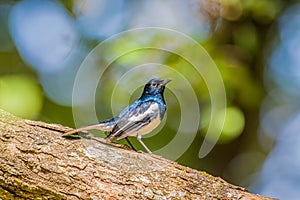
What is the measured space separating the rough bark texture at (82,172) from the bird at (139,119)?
8cm

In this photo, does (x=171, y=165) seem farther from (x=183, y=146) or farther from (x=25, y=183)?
(x=183, y=146)

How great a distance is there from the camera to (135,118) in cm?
224

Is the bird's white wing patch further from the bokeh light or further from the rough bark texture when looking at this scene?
the bokeh light

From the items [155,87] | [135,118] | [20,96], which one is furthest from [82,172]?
[20,96]

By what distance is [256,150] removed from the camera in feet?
14.8

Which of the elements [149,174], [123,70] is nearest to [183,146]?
[123,70]

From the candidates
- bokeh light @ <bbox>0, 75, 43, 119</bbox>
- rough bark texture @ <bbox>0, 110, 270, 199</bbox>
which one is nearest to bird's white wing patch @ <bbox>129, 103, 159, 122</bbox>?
rough bark texture @ <bbox>0, 110, 270, 199</bbox>

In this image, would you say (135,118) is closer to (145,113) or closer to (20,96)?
(145,113)

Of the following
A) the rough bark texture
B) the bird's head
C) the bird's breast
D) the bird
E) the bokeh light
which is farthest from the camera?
the bokeh light

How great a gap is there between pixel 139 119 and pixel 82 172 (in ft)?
1.23

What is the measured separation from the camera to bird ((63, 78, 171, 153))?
7.08 feet

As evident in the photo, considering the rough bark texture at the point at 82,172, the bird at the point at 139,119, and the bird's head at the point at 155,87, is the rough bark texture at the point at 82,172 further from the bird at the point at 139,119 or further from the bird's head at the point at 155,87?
the bird's head at the point at 155,87

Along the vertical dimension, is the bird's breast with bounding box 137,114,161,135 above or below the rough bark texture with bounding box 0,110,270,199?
above

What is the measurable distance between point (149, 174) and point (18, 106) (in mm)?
1539
